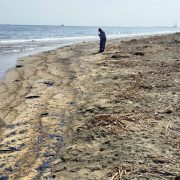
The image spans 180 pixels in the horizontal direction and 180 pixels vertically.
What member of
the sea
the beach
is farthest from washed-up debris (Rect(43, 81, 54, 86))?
the sea

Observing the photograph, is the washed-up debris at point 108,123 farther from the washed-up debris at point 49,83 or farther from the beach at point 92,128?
the washed-up debris at point 49,83

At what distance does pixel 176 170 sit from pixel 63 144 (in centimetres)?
221

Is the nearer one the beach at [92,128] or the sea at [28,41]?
the beach at [92,128]

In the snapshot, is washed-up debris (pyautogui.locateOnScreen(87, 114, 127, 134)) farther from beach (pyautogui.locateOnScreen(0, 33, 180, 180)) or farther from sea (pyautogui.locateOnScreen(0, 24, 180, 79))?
sea (pyautogui.locateOnScreen(0, 24, 180, 79))

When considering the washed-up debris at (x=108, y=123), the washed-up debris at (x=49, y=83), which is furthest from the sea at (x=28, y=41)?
the washed-up debris at (x=108, y=123)

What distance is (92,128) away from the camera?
6816 mm

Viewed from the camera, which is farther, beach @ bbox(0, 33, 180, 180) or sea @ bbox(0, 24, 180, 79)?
sea @ bbox(0, 24, 180, 79)

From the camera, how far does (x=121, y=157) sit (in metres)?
5.41

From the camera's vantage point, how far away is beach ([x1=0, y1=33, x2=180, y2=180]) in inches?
202

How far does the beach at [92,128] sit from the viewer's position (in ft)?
16.9

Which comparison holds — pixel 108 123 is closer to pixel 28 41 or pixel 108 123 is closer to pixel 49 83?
pixel 49 83

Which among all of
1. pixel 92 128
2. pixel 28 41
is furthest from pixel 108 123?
pixel 28 41

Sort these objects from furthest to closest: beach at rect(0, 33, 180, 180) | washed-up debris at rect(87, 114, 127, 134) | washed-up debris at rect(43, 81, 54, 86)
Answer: washed-up debris at rect(43, 81, 54, 86) → washed-up debris at rect(87, 114, 127, 134) → beach at rect(0, 33, 180, 180)

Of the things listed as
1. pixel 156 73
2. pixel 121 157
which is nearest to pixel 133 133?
pixel 121 157
